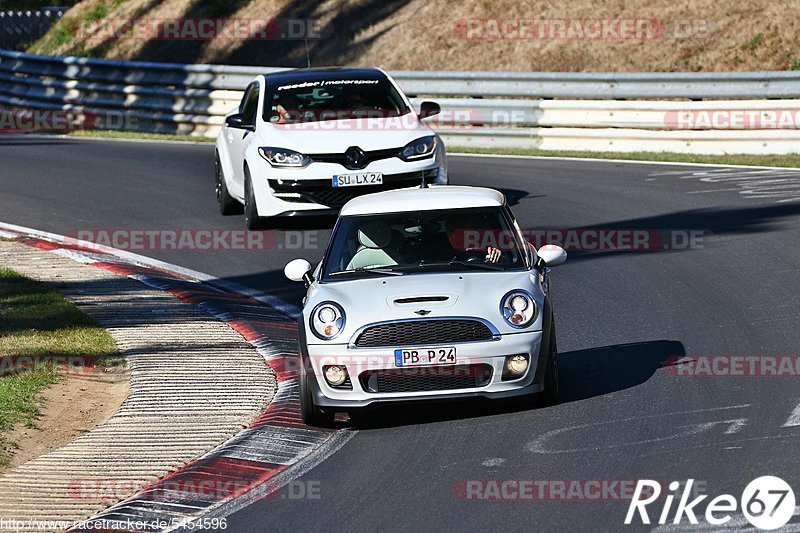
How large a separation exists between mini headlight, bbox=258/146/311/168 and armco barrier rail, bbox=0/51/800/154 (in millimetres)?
7638

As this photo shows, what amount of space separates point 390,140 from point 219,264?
2.38 metres

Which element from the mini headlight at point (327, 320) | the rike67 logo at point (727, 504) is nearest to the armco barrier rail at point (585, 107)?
the mini headlight at point (327, 320)

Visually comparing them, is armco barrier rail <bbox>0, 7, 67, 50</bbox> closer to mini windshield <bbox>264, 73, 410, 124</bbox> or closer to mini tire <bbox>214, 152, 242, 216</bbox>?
mini tire <bbox>214, 152, 242, 216</bbox>

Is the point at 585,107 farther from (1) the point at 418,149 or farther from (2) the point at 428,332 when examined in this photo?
(2) the point at 428,332

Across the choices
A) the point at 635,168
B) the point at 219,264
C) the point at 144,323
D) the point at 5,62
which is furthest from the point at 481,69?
the point at 144,323

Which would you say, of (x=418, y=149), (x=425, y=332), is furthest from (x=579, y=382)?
(x=418, y=149)

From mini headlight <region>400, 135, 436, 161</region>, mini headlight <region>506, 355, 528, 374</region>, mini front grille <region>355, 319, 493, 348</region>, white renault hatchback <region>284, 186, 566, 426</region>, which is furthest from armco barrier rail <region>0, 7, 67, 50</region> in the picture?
mini headlight <region>506, 355, 528, 374</region>

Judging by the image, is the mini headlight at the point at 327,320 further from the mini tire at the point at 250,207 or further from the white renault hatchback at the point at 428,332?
the mini tire at the point at 250,207

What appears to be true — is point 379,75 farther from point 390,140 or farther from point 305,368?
point 305,368

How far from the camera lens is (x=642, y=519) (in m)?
6.55

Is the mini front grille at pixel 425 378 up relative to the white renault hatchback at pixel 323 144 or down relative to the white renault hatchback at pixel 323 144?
down

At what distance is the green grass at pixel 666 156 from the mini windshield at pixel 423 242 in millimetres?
10846

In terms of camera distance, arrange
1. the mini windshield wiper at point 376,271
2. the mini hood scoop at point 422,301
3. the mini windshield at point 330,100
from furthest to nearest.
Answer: the mini windshield at point 330,100
the mini windshield wiper at point 376,271
the mini hood scoop at point 422,301

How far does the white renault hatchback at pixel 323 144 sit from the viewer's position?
15.3 metres
